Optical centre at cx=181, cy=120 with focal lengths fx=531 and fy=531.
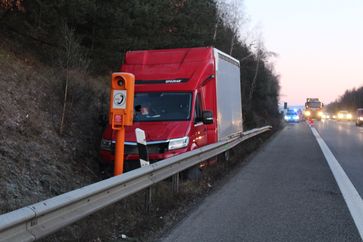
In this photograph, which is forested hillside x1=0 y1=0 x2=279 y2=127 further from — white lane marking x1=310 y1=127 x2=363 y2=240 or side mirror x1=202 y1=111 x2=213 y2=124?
white lane marking x1=310 y1=127 x2=363 y2=240

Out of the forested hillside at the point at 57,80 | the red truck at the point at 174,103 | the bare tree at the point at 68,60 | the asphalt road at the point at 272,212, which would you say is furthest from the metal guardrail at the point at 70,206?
the bare tree at the point at 68,60

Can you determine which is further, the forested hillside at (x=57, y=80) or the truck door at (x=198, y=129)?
the truck door at (x=198, y=129)

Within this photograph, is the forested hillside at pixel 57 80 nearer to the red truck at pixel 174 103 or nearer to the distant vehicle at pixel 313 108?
the red truck at pixel 174 103

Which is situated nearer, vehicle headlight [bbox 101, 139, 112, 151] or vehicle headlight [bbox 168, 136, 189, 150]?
vehicle headlight [bbox 168, 136, 189, 150]

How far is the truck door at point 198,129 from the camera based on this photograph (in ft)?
38.5

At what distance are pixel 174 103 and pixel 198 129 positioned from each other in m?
0.82

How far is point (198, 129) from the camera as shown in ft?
39.7

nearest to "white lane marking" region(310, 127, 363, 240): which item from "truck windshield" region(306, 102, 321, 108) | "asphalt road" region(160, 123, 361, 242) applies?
"asphalt road" region(160, 123, 361, 242)

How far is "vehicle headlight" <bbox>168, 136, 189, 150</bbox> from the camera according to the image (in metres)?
10.8

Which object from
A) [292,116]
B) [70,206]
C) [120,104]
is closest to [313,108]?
A: [292,116]

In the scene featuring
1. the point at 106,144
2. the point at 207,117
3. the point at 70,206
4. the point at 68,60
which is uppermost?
the point at 68,60

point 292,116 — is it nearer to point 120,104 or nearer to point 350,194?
point 350,194

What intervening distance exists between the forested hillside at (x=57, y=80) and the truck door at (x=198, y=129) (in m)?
2.30

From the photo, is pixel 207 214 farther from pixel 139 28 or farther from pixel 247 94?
pixel 247 94
